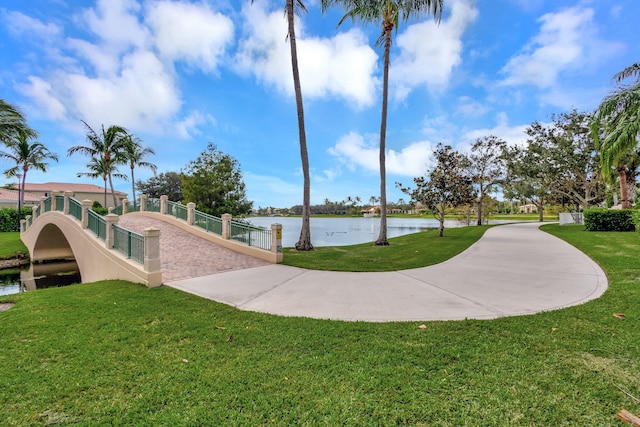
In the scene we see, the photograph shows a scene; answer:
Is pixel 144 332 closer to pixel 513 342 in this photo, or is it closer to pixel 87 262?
pixel 513 342

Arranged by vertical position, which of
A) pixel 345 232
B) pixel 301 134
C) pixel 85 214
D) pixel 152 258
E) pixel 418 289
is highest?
pixel 301 134

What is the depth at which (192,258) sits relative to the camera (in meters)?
10.6

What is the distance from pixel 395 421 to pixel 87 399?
115 inches

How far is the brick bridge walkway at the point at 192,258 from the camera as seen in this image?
894 centimetres

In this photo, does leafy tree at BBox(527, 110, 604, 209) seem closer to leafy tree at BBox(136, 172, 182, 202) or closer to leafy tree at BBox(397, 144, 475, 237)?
leafy tree at BBox(397, 144, 475, 237)

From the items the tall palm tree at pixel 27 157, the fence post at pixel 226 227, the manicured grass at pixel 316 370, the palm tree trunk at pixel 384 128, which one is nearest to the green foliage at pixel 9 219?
the tall palm tree at pixel 27 157

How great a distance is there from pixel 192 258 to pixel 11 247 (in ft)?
61.9

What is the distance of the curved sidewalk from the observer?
16.7 feet

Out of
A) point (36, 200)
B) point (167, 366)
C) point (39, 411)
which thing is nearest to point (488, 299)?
point (167, 366)

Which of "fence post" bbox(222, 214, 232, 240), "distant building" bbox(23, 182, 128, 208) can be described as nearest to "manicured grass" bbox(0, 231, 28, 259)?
"fence post" bbox(222, 214, 232, 240)

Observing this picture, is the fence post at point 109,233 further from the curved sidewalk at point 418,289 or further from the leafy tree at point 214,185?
the leafy tree at point 214,185

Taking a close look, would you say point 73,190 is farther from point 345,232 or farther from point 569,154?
point 569,154

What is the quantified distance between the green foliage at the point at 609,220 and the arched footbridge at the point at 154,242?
66.1 feet

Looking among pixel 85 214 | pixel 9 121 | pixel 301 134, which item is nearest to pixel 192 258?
pixel 85 214
